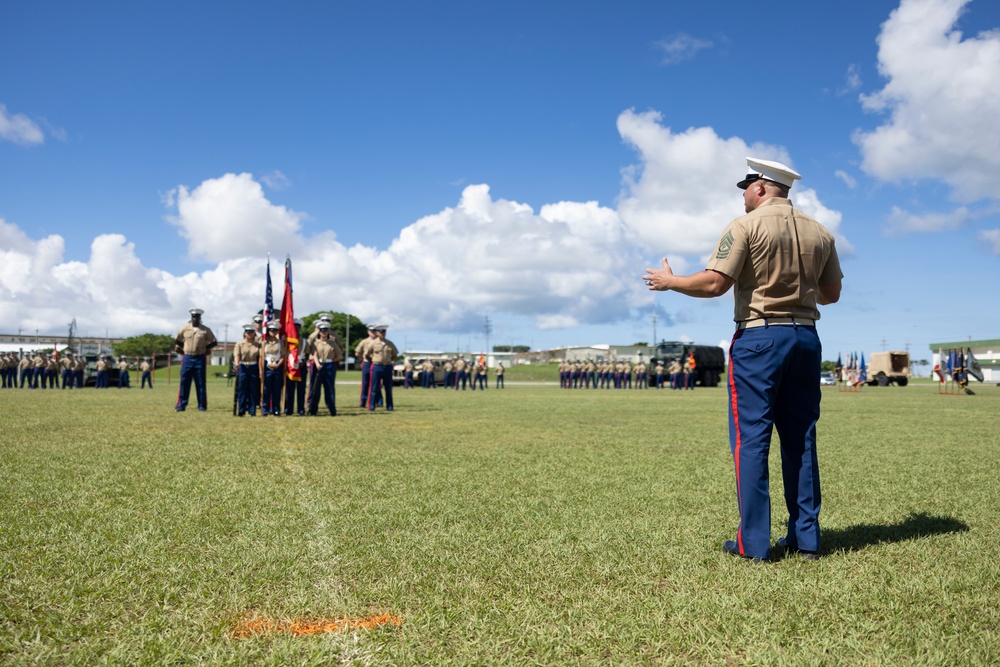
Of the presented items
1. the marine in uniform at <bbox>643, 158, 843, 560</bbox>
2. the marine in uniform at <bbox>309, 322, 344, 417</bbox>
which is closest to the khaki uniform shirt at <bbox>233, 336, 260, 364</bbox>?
the marine in uniform at <bbox>309, 322, 344, 417</bbox>

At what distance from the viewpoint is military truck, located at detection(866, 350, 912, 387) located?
56375 mm

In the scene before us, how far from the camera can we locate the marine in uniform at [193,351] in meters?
17.3

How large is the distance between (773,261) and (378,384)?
16.8 meters

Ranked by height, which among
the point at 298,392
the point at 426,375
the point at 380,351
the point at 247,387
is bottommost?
the point at 298,392

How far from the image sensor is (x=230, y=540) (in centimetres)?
455

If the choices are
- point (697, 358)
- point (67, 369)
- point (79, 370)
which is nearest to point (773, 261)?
point (67, 369)

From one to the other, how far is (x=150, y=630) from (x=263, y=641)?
1.60ft

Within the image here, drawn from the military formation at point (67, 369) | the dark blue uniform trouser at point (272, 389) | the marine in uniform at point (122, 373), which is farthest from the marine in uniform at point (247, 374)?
the marine in uniform at point (122, 373)

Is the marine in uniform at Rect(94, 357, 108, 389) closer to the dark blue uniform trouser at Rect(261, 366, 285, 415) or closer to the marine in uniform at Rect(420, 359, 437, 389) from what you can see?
the marine in uniform at Rect(420, 359, 437, 389)

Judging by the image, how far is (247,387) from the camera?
17.1 meters

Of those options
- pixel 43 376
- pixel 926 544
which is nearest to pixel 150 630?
pixel 926 544

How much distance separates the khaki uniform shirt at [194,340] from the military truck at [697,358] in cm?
3659

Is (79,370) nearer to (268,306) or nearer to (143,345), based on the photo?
(268,306)

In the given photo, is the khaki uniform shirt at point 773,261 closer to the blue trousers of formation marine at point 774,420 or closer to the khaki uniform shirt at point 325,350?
the blue trousers of formation marine at point 774,420
